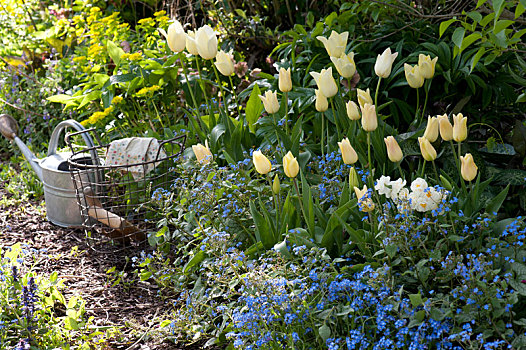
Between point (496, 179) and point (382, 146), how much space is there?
472 millimetres

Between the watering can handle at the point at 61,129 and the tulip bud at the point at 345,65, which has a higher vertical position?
the tulip bud at the point at 345,65

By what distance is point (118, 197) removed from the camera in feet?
9.05

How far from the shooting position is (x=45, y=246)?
293cm

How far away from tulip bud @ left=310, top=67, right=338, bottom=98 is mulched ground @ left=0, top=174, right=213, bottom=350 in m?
1.08

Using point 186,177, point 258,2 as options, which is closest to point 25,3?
point 258,2

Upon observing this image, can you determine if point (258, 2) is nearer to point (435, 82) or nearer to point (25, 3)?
point (435, 82)

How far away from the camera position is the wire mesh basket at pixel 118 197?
269 centimetres

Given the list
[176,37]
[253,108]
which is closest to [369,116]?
[253,108]

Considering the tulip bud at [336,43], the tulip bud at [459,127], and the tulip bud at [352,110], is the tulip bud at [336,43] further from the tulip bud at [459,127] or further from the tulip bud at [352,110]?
the tulip bud at [459,127]

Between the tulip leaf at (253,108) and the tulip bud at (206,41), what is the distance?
13.8 inches

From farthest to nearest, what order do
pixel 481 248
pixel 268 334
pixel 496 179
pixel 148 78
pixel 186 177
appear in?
pixel 148 78 < pixel 186 177 < pixel 496 179 < pixel 481 248 < pixel 268 334

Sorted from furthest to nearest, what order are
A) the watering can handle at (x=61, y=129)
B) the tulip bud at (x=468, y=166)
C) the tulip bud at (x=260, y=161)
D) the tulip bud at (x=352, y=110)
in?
1. the watering can handle at (x=61, y=129)
2. the tulip bud at (x=352, y=110)
3. the tulip bud at (x=260, y=161)
4. the tulip bud at (x=468, y=166)

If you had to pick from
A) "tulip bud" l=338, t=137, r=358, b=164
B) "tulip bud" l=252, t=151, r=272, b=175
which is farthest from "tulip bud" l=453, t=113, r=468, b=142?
"tulip bud" l=252, t=151, r=272, b=175

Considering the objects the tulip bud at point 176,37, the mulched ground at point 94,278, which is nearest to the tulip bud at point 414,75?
the tulip bud at point 176,37
